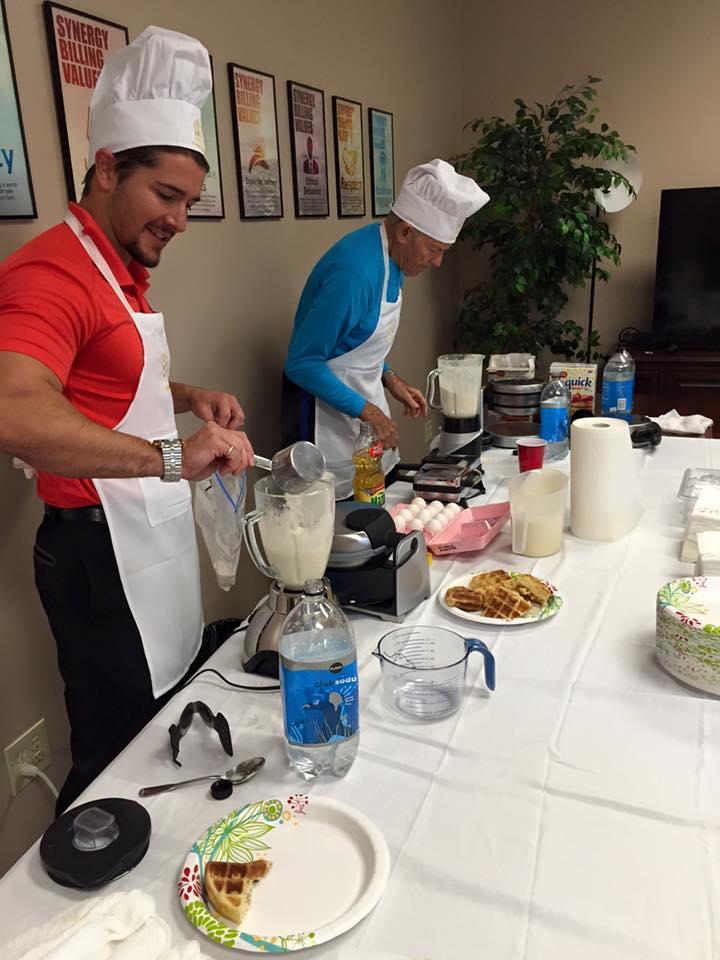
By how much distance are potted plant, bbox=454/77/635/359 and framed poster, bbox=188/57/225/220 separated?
5.89ft

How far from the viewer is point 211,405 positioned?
1673 millimetres

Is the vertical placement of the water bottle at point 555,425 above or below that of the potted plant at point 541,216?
below

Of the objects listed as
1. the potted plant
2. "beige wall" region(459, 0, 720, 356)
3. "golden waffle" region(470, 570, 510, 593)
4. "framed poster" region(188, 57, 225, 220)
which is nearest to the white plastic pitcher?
"golden waffle" region(470, 570, 510, 593)

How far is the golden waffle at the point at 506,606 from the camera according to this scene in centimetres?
135

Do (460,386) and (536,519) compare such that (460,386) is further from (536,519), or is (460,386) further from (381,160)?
(381,160)

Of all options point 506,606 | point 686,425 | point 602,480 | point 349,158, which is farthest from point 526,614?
point 349,158

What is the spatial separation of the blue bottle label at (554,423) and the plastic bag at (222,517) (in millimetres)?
1120

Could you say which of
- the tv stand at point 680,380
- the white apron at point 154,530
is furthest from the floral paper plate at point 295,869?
the tv stand at point 680,380

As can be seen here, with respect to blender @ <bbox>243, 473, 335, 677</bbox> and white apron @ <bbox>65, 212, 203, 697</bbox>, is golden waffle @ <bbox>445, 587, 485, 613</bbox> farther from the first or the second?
white apron @ <bbox>65, 212, 203, 697</bbox>

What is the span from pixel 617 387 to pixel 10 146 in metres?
1.88

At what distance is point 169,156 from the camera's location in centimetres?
141

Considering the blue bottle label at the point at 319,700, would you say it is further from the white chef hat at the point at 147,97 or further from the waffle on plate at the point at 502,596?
the white chef hat at the point at 147,97

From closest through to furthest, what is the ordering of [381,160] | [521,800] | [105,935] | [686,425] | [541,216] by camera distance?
[105,935], [521,800], [686,425], [381,160], [541,216]

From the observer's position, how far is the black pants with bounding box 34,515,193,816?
58.4 inches
